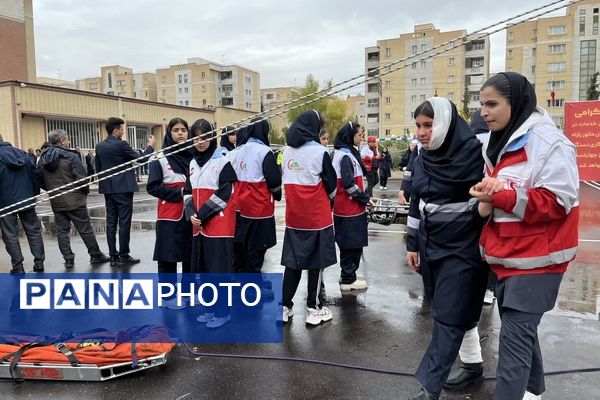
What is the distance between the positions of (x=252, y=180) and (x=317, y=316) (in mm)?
1576

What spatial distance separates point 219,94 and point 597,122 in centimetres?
8743

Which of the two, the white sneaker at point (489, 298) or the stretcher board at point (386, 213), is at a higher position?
the stretcher board at point (386, 213)

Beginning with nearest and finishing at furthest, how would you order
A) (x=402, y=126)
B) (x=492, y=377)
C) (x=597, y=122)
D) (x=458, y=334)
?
(x=458, y=334)
(x=492, y=377)
(x=597, y=122)
(x=402, y=126)

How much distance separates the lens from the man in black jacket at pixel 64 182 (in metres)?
7.14

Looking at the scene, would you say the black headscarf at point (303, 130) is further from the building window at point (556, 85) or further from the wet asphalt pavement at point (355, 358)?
the building window at point (556, 85)

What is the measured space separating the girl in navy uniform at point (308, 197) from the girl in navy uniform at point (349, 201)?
95 cm

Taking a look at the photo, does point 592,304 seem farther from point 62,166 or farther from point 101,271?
point 62,166

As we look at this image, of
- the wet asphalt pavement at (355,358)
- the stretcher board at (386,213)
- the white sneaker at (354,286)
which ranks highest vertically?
the stretcher board at (386,213)

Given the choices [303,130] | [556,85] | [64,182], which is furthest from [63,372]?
[556,85]

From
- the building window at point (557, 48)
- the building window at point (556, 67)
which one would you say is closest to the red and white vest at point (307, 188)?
the building window at point (556, 67)

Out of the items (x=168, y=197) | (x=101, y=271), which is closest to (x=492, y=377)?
(x=168, y=197)

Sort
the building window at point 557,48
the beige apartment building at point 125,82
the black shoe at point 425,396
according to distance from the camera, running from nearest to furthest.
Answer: the black shoe at point 425,396 < the building window at point 557,48 < the beige apartment building at point 125,82

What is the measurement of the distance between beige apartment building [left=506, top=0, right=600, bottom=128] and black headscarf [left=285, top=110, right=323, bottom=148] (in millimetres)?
71850

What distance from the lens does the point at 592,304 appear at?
5.20 meters
